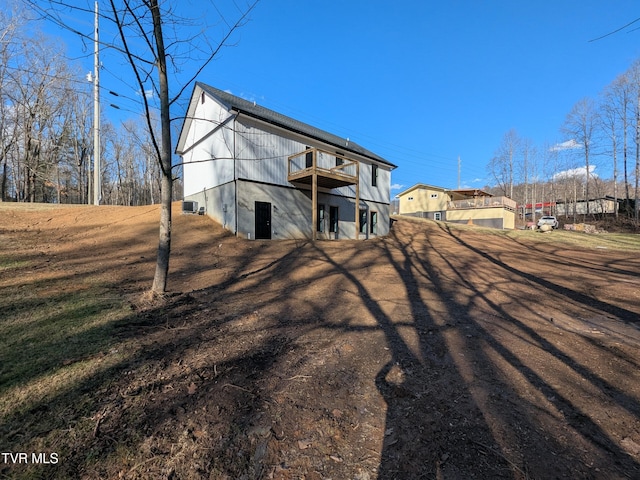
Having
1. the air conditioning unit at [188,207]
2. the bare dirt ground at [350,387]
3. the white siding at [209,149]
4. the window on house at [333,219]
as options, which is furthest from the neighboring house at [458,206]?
the air conditioning unit at [188,207]

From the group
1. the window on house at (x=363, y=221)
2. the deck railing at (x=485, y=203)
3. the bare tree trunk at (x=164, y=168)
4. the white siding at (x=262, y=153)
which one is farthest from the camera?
the deck railing at (x=485, y=203)

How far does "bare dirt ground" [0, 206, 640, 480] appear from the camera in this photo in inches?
80.5

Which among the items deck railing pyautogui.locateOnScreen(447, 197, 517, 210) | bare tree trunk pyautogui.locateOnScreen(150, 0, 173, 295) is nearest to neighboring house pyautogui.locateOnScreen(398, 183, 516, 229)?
deck railing pyautogui.locateOnScreen(447, 197, 517, 210)

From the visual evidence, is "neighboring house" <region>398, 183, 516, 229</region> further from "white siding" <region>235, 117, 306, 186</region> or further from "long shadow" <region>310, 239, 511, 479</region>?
"long shadow" <region>310, 239, 511, 479</region>

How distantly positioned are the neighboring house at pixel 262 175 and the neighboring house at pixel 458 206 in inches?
867

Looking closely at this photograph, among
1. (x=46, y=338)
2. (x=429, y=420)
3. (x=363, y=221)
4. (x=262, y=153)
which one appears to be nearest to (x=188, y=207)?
(x=262, y=153)

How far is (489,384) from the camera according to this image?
3.05m

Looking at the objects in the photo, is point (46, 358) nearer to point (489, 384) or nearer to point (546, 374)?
point (489, 384)

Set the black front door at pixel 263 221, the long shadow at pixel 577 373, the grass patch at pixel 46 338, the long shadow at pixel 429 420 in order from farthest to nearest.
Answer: the black front door at pixel 263 221 < the grass patch at pixel 46 338 < the long shadow at pixel 577 373 < the long shadow at pixel 429 420

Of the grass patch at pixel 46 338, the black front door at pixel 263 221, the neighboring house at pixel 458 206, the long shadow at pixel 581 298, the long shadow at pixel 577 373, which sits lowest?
the long shadow at pixel 577 373

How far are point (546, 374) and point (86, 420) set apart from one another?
14.9 ft

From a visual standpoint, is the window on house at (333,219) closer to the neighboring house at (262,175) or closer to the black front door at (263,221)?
the neighboring house at (262,175)

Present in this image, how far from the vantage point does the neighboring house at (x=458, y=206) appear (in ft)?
112

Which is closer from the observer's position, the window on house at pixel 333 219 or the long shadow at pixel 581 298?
the long shadow at pixel 581 298
